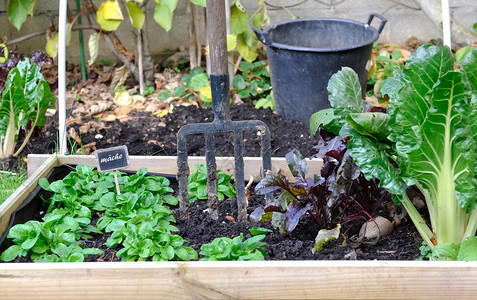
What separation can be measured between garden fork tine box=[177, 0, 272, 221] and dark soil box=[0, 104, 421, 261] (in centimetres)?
10

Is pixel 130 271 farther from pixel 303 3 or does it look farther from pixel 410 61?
A: pixel 303 3

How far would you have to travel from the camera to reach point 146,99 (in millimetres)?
4074

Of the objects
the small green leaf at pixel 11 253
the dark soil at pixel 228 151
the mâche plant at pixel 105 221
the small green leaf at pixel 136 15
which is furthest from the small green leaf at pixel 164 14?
the small green leaf at pixel 11 253

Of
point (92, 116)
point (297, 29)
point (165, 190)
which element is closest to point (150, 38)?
point (92, 116)

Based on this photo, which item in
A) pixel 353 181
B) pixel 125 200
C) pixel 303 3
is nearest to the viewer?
pixel 353 181

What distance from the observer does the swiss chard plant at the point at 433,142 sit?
164cm

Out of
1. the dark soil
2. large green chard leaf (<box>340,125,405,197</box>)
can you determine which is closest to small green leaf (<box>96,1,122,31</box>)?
the dark soil

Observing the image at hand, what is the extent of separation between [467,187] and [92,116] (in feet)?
8.52

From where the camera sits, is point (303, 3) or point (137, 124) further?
point (303, 3)

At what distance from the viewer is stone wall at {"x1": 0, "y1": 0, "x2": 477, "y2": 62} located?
4.39 m

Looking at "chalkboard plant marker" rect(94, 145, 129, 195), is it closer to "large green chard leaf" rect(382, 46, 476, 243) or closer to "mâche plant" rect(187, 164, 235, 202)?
"mâche plant" rect(187, 164, 235, 202)

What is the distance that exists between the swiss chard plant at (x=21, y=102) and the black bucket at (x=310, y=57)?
1.25 metres

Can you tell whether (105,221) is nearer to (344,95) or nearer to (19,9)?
(344,95)

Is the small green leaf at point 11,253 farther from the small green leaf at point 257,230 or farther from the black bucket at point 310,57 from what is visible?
the black bucket at point 310,57
